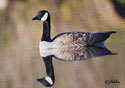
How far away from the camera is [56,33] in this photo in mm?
3631

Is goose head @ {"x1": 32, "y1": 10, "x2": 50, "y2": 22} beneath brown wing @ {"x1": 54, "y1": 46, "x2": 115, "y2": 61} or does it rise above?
above

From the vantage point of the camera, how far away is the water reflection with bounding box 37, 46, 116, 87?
3557 millimetres

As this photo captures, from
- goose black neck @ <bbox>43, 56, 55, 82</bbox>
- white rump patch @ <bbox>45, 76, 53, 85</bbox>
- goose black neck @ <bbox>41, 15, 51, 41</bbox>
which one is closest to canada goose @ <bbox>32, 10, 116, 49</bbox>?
goose black neck @ <bbox>41, 15, 51, 41</bbox>

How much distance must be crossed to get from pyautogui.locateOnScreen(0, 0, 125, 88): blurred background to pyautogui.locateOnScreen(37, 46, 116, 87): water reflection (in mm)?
63

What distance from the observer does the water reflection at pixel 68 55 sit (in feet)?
11.7

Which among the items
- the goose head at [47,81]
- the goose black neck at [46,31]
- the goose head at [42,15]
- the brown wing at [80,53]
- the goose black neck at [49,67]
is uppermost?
the goose head at [42,15]

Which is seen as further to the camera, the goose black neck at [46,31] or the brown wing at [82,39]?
the goose black neck at [46,31]

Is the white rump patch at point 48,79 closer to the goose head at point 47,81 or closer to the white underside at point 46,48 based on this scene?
the goose head at point 47,81

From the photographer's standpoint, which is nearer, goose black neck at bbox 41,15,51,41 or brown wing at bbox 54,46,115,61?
brown wing at bbox 54,46,115,61

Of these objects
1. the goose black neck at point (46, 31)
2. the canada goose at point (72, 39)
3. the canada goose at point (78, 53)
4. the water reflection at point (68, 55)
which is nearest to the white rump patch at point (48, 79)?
the water reflection at point (68, 55)

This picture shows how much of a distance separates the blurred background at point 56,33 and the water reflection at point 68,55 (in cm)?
6

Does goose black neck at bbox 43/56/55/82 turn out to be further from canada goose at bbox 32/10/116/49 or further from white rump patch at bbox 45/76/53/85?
canada goose at bbox 32/10/116/49

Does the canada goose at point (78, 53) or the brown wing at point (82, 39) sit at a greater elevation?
the brown wing at point (82, 39)

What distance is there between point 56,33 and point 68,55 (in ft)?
1.17
